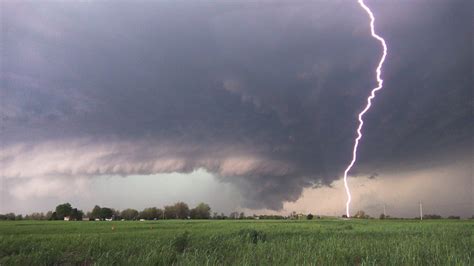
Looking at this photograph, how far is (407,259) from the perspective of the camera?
9.98 m

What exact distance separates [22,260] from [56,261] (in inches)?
32.6

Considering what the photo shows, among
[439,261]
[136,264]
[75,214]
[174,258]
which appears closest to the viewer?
[136,264]

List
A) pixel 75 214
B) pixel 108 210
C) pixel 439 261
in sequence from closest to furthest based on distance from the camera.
Answer: pixel 439 261 → pixel 75 214 → pixel 108 210

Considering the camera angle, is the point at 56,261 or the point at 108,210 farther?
the point at 108,210

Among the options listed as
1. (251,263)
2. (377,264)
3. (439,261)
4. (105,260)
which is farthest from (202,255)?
(439,261)

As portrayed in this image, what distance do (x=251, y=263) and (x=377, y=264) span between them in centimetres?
296

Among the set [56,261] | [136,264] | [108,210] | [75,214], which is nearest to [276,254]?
[136,264]

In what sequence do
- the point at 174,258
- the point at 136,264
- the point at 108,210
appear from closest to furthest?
1. the point at 136,264
2. the point at 174,258
3. the point at 108,210

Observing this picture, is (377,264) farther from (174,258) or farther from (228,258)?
(174,258)

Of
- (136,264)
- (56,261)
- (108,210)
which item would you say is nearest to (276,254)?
(136,264)

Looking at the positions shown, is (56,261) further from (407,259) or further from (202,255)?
(407,259)

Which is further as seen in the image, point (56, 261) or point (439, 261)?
point (56, 261)

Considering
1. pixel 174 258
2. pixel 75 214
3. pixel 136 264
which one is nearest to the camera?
pixel 136 264

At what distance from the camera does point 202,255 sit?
10.4 meters
